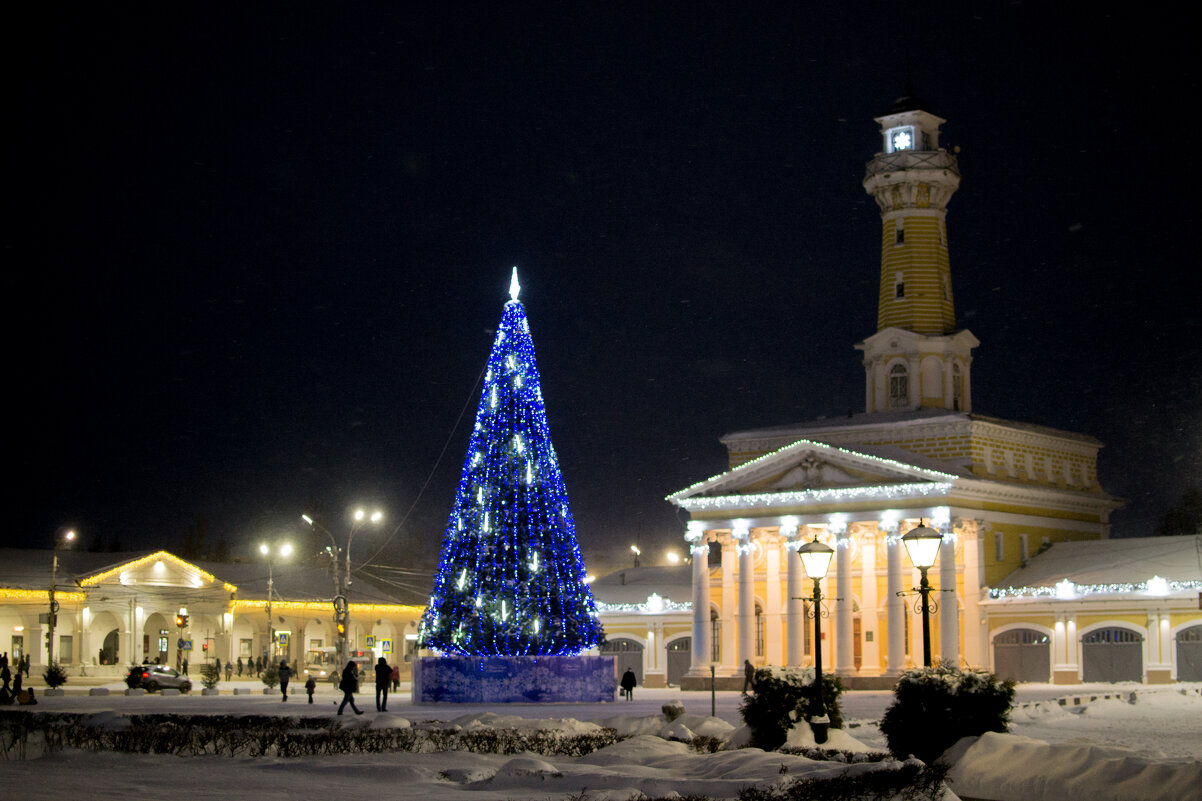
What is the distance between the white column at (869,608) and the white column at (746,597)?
4.81m

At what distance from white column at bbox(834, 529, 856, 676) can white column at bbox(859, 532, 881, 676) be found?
396cm

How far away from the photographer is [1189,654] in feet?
187

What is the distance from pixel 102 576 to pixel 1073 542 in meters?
42.8

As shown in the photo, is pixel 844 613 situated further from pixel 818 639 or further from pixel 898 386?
pixel 818 639

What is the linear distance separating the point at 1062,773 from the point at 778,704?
27.1 feet

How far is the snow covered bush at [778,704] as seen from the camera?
1051 inches

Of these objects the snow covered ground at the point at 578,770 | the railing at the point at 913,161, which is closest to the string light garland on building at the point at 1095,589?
the railing at the point at 913,161

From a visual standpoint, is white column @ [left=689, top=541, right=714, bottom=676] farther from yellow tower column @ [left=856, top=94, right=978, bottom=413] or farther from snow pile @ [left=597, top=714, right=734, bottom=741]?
snow pile @ [left=597, top=714, right=734, bottom=741]

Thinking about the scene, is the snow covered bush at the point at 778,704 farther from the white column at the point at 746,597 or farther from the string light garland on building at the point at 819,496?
the white column at the point at 746,597

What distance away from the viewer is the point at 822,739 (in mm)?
24797

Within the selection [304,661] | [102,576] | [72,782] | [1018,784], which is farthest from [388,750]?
[304,661]

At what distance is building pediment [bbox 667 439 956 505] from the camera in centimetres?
6028

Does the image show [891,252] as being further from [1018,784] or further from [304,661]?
[1018,784]

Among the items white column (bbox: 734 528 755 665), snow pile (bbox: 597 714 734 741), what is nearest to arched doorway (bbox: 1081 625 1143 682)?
white column (bbox: 734 528 755 665)
